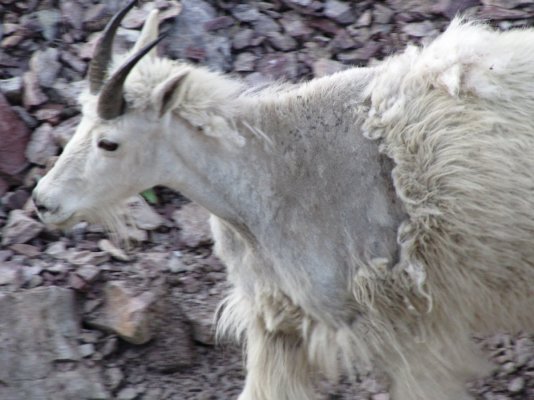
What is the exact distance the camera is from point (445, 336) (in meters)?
5.11

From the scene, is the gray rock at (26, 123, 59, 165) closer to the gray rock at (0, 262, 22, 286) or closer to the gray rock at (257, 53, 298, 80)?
the gray rock at (0, 262, 22, 286)

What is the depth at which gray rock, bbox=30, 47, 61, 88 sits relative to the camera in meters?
6.71

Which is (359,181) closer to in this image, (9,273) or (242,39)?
(9,273)

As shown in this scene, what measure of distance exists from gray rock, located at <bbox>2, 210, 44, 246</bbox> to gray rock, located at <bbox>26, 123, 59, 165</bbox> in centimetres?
43

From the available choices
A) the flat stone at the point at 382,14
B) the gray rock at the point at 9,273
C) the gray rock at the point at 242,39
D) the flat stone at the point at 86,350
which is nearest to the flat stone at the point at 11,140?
the gray rock at the point at 9,273

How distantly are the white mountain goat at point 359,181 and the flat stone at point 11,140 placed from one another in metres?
1.39

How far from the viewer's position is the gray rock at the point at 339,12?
23.9 ft

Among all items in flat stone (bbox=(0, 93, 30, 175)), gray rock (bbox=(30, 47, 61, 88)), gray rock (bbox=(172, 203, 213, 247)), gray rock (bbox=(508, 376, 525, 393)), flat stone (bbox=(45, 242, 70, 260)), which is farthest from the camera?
gray rock (bbox=(30, 47, 61, 88))

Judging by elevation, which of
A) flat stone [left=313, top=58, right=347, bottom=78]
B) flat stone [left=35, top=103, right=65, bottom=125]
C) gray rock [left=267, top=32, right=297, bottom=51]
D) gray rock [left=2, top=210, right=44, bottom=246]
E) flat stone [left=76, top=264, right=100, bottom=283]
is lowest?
flat stone [left=76, top=264, right=100, bottom=283]

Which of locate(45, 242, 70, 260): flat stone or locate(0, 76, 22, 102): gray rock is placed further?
locate(0, 76, 22, 102): gray rock

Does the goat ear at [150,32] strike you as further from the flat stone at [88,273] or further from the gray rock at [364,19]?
the gray rock at [364,19]

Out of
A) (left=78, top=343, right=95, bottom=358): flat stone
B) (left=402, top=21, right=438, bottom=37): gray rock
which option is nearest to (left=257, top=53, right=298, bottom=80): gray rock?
(left=402, top=21, right=438, bottom=37): gray rock

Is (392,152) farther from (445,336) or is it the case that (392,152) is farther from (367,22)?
(367,22)

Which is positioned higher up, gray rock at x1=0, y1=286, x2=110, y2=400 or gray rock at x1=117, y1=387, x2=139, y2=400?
gray rock at x1=0, y1=286, x2=110, y2=400
